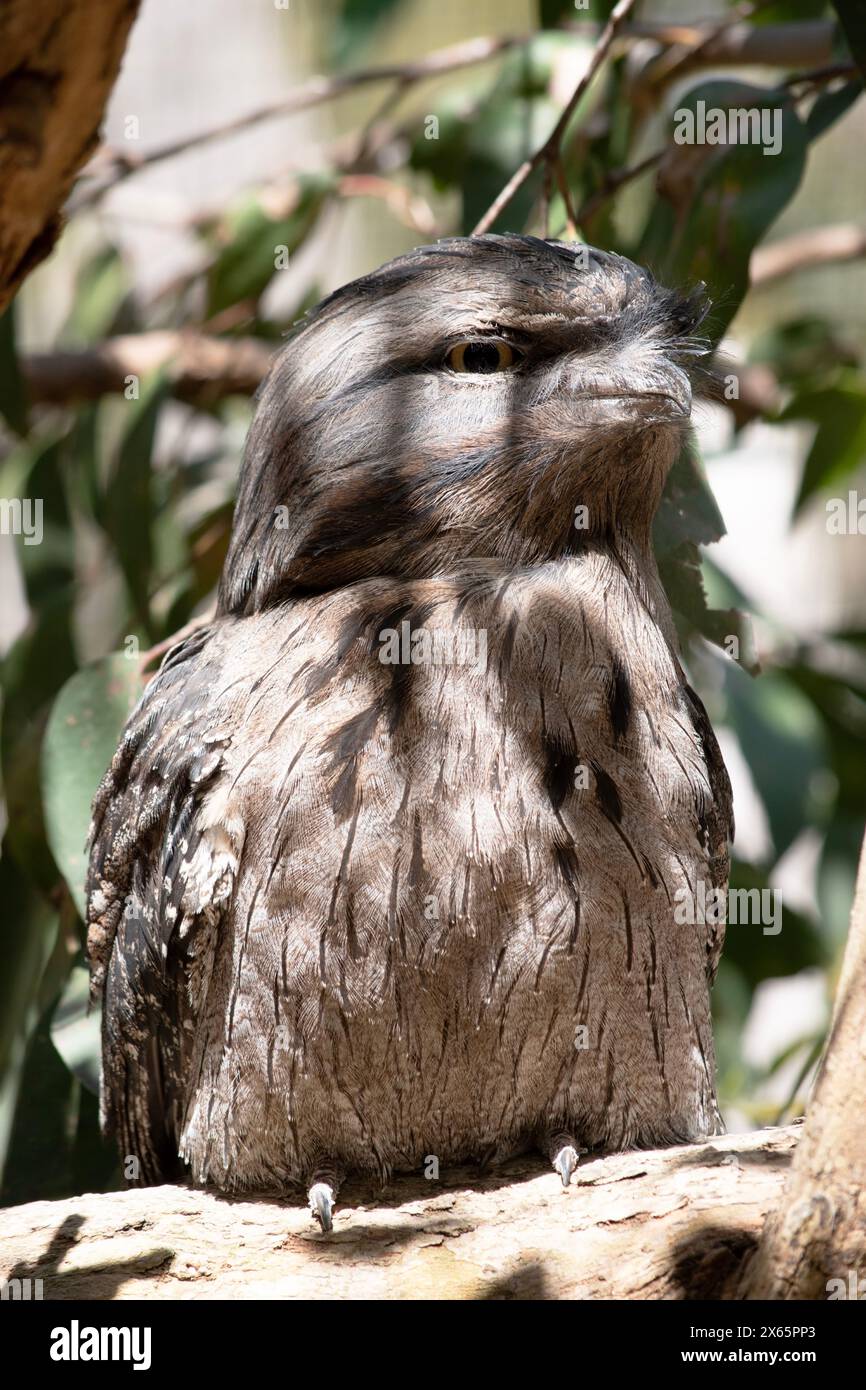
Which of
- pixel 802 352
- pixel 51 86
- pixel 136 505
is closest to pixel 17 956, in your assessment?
pixel 136 505

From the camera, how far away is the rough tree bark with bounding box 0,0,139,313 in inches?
61.4

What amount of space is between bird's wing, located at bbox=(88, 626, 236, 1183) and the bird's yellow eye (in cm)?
75

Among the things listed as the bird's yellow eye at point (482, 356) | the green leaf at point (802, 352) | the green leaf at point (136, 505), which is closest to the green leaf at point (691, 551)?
the bird's yellow eye at point (482, 356)

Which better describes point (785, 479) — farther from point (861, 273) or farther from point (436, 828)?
point (436, 828)

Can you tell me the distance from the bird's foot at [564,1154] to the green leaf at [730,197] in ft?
6.57

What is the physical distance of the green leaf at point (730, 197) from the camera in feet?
12.2

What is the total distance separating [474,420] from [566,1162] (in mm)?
1393

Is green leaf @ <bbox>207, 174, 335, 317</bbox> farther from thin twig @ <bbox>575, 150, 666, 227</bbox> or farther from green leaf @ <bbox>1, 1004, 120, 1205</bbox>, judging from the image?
green leaf @ <bbox>1, 1004, 120, 1205</bbox>

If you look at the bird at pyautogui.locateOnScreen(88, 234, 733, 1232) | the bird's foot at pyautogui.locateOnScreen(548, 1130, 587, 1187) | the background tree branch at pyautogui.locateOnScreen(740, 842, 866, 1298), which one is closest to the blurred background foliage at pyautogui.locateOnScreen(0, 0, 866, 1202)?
the bird at pyautogui.locateOnScreen(88, 234, 733, 1232)

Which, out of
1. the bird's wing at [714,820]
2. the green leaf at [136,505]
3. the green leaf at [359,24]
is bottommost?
the bird's wing at [714,820]

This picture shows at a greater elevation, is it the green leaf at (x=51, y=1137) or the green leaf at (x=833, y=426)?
the green leaf at (x=833, y=426)

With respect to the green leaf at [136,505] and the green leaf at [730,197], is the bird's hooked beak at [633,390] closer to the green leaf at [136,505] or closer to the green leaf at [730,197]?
the green leaf at [730,197]

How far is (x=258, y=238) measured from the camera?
17.4ft

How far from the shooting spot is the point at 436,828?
2551mm
